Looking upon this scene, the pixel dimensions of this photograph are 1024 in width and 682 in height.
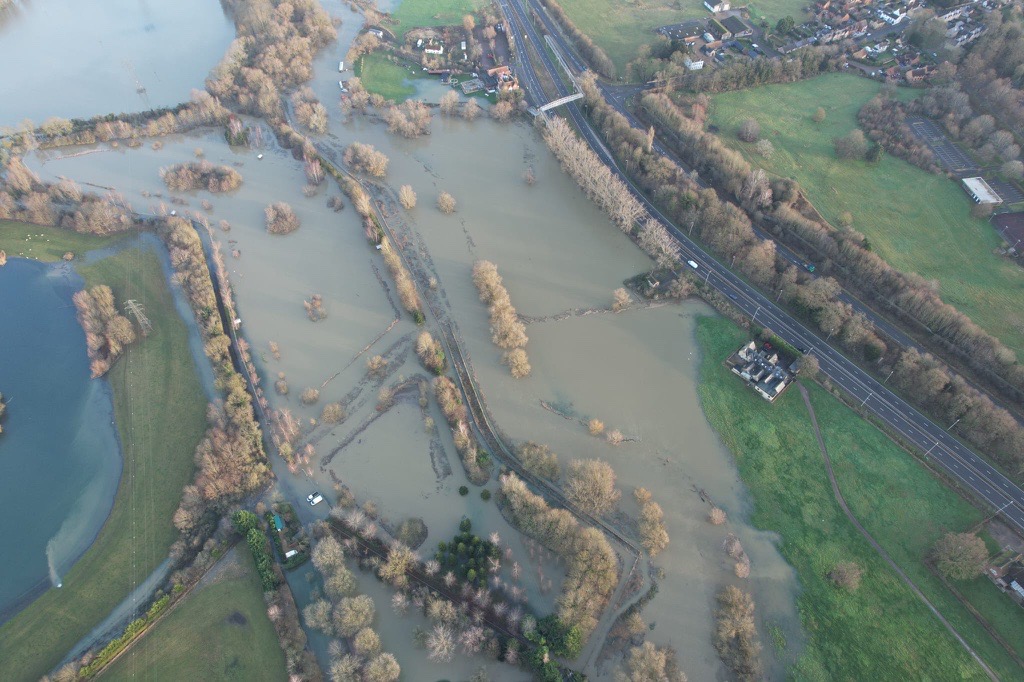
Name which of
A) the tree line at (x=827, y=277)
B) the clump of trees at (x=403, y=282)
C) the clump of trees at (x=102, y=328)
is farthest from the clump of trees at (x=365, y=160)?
the clump of trees at (x=102, y=328)

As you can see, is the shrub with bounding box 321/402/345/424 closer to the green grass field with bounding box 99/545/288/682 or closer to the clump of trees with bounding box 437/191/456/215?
the green grass field with bounding box 99/545/288/682

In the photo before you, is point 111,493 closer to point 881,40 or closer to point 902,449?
point 902,449

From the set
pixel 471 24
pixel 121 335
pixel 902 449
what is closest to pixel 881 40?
pixel 471 24

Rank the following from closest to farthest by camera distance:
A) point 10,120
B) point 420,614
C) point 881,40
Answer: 1. point 420,614
2. point 10,120
3. point 881,40

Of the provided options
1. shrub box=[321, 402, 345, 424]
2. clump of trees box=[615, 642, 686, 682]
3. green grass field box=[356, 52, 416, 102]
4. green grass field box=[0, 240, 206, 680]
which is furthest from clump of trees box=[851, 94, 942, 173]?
green grass field box=[0, 240, 206, 680]

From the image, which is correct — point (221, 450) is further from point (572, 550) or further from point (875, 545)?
point (875, 545)

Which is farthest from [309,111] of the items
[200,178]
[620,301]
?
[620,301]
